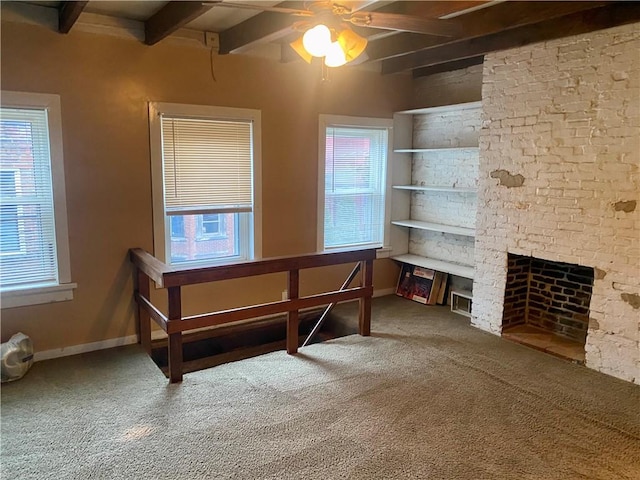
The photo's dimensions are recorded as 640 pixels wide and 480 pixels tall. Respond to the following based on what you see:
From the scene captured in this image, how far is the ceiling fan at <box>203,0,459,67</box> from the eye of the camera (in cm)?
225

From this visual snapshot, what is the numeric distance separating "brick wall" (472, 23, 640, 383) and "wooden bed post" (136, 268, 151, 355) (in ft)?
9.81

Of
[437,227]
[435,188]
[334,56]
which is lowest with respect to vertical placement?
[437,227]

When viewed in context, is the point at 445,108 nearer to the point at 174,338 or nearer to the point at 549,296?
the point at 549,296

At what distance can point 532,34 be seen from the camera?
12.4 feet

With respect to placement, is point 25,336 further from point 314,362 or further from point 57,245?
point 314,362

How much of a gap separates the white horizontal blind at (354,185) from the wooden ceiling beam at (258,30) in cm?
134

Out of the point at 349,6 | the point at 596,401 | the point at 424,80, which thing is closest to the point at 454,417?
the point at 596,401

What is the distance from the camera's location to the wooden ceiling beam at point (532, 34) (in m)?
3.24

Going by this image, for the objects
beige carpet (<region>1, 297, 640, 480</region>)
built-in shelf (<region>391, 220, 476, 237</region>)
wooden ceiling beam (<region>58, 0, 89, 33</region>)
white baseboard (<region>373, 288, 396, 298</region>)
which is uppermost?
wooden ceiling beam (<region>58, 0, 89, 33</region>)

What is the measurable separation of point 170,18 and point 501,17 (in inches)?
90.3

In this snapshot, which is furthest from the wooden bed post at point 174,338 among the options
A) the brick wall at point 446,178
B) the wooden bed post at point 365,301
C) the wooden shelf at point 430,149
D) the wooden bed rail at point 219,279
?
the brick wall at point 446,178

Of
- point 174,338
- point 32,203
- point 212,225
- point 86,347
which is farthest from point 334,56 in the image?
point 86,347

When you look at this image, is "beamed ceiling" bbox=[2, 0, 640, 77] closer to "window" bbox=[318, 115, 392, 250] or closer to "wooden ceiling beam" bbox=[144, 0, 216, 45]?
"wooden ceiling beam" bbox=[144, 0, 216, 45]

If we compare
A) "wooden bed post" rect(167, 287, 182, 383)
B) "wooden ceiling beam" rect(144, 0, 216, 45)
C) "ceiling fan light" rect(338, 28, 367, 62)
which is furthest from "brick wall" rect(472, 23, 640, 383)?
"wooden bed post" rect(167, 287, 182, 383)
